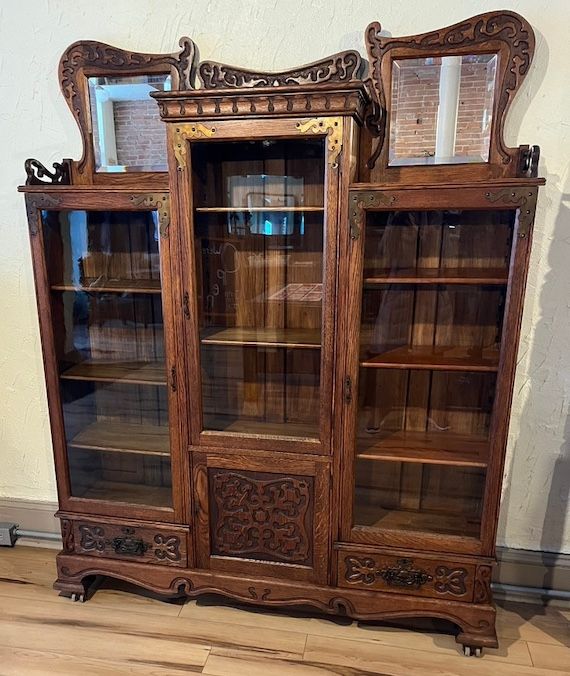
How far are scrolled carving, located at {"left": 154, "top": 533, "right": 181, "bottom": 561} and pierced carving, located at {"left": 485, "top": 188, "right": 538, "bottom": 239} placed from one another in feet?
5.26

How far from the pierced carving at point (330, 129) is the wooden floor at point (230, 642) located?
165cm

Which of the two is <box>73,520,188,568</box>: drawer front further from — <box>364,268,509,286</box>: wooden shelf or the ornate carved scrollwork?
the ornate carved scrollwork

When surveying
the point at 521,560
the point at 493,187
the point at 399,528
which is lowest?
the point at 521,560

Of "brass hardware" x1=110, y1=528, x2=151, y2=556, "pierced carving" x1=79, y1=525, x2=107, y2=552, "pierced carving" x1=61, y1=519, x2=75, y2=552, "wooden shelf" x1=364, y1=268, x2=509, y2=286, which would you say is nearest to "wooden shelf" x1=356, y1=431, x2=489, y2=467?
"wooden shelf" x1=364, y1=268, x2=509, y2=286

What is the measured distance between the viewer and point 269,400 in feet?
6.69

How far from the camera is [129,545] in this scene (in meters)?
2.04

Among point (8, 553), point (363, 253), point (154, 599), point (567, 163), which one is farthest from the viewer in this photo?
point (8, 553)

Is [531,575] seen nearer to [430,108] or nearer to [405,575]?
[405,575]

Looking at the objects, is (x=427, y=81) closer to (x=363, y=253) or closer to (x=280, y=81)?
(x=280, y=81)

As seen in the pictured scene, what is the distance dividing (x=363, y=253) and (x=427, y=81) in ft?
2.17

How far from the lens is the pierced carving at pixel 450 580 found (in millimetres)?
1822

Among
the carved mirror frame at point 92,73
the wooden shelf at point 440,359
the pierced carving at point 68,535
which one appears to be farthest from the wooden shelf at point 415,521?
the carved mirror frame at point 92,73

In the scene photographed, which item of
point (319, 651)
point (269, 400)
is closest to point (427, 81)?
point (269, 400)

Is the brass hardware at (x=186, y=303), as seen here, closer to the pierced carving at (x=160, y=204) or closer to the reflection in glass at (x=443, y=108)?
the pierced carving at (x=160, y=204)
